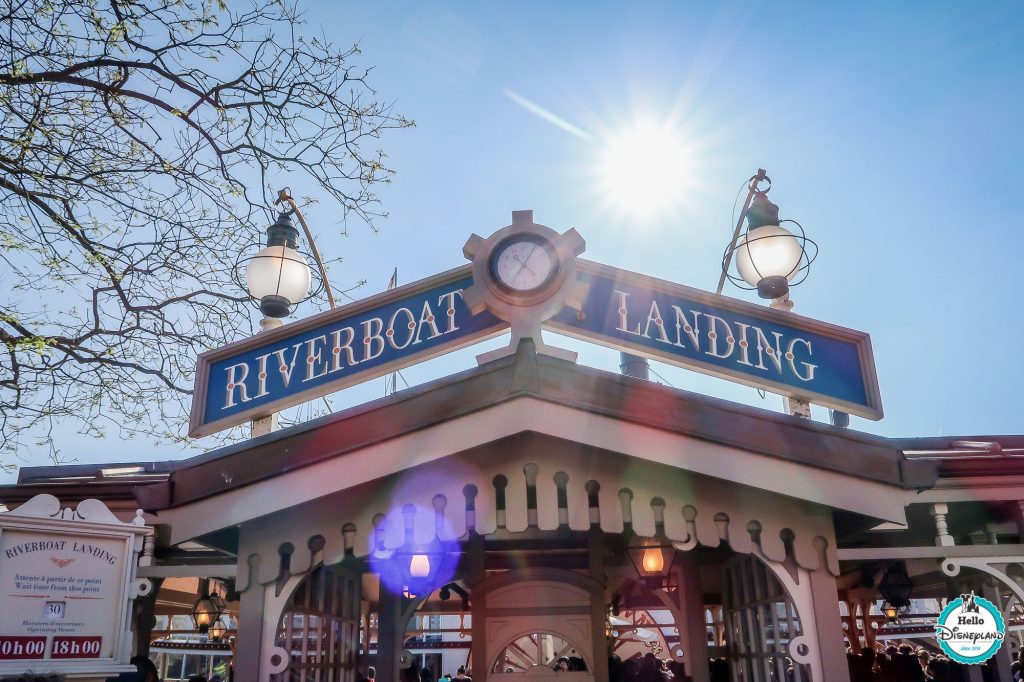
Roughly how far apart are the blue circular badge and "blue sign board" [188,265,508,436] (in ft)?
A: 11.2

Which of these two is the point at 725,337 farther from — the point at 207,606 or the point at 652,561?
the point at 207,606

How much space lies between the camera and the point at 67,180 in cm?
776

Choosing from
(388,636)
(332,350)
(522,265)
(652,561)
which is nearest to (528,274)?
(522,265)

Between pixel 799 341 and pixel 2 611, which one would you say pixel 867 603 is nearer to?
pixel 799 341

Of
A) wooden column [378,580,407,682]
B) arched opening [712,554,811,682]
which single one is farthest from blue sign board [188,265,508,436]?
arched opening [712,554,811,682]

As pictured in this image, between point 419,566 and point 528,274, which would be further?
point 419,566

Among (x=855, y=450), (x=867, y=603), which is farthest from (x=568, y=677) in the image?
(x=867, y=603)

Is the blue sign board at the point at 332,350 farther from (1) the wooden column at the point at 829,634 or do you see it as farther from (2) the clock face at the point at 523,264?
(1) the wooden column at the point at 829,634

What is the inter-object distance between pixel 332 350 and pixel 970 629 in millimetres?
4574

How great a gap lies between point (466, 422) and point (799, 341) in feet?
9.07

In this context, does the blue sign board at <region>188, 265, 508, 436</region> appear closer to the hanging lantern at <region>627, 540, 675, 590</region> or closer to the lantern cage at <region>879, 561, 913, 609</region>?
the hanging lantern at <region>627, 540, 675, 590</region>

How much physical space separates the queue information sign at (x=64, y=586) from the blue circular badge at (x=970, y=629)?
187 inches

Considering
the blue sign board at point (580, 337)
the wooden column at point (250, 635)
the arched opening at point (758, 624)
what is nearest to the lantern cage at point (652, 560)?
the arched opening at point (758, 624)

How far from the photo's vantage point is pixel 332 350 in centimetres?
594
